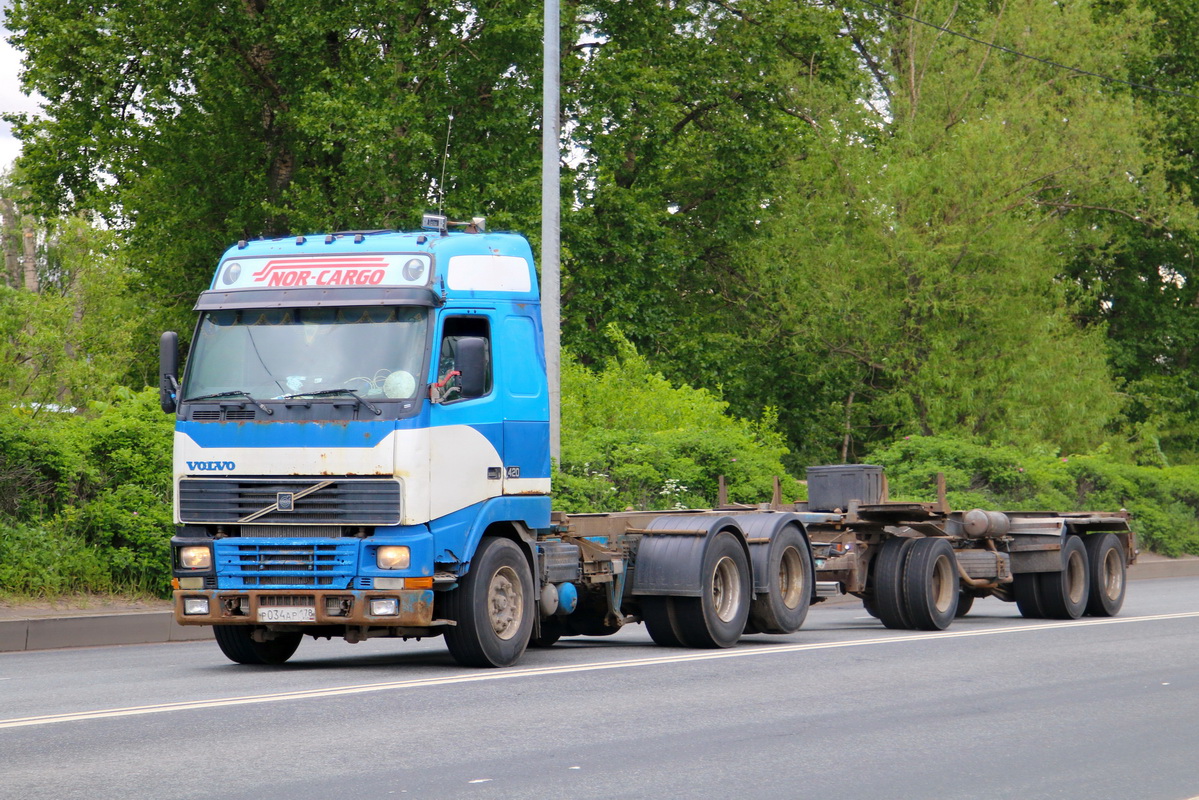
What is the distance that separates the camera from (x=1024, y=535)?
57.9ft

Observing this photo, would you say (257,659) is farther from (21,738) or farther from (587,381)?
(587,381)

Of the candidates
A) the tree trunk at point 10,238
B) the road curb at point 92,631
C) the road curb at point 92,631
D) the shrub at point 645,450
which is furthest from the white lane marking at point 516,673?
the tree trunk at point 10,238

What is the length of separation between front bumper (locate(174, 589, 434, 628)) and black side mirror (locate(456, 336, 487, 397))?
1.56m

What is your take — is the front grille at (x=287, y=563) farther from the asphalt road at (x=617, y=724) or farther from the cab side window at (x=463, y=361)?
the cab side window at (x=463, y=361)

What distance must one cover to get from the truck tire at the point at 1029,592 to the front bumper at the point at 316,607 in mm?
9288

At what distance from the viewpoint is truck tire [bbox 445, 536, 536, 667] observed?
442 inches

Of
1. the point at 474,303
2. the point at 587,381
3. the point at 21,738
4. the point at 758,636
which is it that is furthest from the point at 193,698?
the point at 587,381

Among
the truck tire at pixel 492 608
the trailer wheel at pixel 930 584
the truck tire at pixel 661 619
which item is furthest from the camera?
the trailer wheel at pixel 930 584

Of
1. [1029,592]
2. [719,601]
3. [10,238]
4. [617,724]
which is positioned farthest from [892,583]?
[10,238]

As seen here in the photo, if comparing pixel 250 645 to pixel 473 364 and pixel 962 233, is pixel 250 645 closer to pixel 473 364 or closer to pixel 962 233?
pixel 473 364

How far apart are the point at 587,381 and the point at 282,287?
13928 millimetres

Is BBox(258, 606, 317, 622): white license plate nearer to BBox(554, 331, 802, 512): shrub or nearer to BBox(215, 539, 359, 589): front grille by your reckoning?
BBox(215, 539, 359, 589): front grille

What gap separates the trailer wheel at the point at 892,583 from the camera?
15.6 m

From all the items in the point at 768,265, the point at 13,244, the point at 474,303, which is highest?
the point at 13,244
